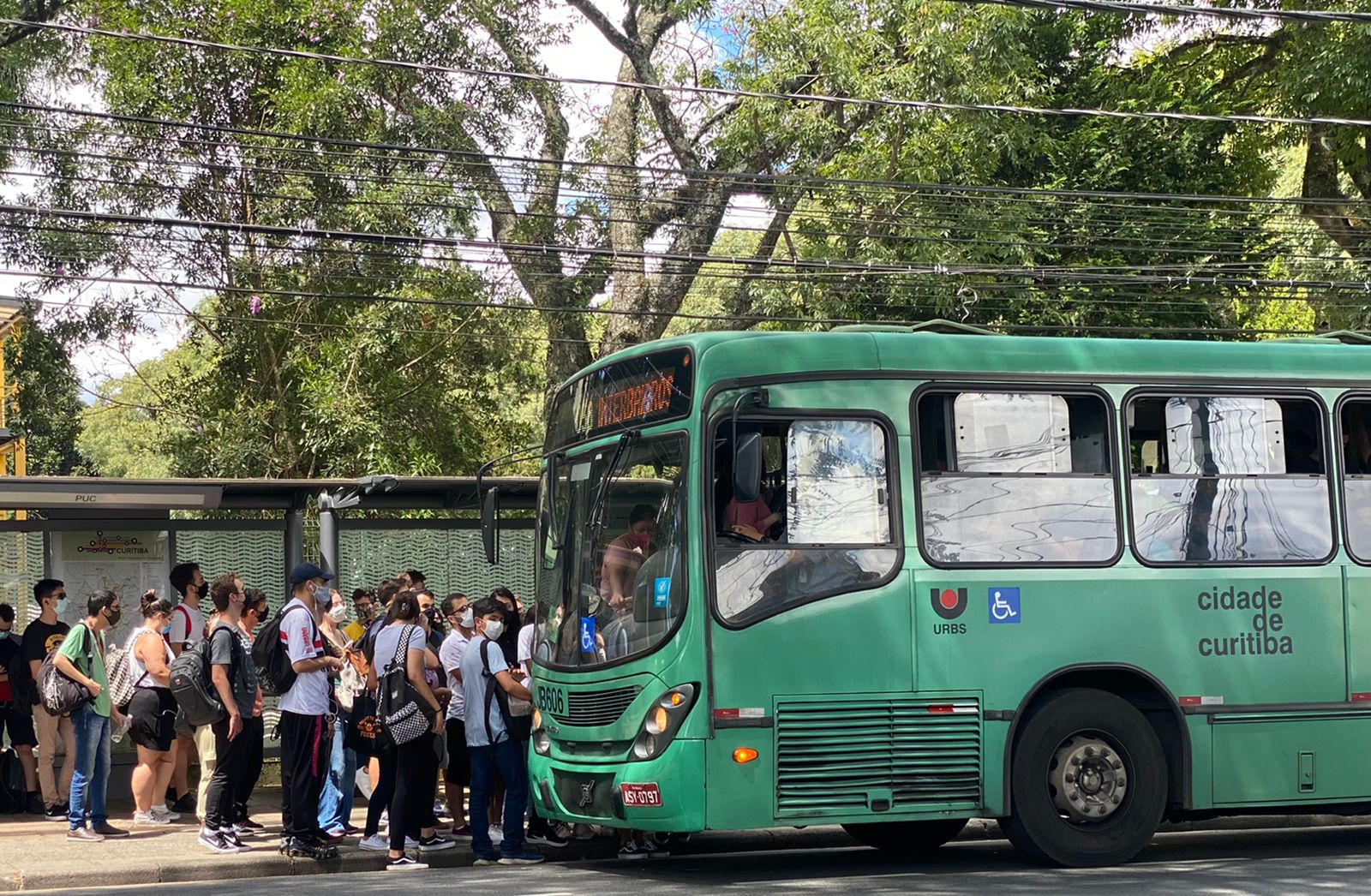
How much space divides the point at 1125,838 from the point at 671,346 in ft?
13.8

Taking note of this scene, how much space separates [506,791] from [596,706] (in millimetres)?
1738

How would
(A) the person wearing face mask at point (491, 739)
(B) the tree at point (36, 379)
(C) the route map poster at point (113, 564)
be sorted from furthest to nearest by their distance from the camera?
(B) the tree at point (36, 379) < (C) the route map poster at point (113, 564) < (A) the person wearing face mask at point (491, 739)

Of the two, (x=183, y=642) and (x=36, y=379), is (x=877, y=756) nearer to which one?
(x=183, y=642)

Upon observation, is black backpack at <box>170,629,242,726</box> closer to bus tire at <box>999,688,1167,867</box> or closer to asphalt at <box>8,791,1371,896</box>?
asphalt at <box>8,791,1371,896</box>

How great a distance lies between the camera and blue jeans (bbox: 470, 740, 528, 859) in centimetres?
1095

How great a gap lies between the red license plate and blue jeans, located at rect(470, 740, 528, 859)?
185 cm

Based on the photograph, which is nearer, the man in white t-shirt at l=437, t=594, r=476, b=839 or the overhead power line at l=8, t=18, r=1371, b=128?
the man in white t-shirt at l=437, t=594, r=476, b=839

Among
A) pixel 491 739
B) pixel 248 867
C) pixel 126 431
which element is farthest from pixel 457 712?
pixel 126 431

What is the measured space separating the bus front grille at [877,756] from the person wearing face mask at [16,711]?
7.09m

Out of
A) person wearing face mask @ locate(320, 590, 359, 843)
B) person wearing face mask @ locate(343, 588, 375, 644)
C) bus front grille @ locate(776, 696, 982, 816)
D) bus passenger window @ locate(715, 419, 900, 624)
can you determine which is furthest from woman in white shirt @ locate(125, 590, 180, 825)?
bus front grille @ locate(776, 696, 982, 816)

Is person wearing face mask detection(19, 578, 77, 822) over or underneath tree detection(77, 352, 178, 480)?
underneath

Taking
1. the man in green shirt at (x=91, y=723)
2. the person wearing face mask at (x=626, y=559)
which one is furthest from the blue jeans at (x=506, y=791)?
the man in green shirt at (x=91, y=723)

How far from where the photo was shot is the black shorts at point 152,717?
38.7 ft

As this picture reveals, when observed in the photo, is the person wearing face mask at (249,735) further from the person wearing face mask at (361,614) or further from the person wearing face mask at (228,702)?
the person wearing face mask at (361,614)
